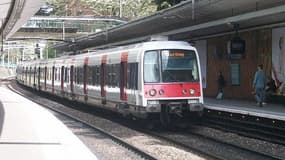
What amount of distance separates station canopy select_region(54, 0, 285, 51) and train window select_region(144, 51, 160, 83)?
8.94ft

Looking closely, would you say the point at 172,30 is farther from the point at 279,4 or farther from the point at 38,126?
the point at 38,126

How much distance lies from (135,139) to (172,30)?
10936mm

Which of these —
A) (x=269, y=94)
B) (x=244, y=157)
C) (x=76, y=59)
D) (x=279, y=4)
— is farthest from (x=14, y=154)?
(x=76, y=59)

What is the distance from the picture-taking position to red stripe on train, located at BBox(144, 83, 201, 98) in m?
17.5

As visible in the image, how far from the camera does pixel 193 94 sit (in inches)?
708

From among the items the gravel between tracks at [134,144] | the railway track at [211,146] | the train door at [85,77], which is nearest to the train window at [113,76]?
the gravel between tracks at [134,144]

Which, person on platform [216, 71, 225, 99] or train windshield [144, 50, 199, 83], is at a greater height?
train windshield [144, 50, 199, 83]

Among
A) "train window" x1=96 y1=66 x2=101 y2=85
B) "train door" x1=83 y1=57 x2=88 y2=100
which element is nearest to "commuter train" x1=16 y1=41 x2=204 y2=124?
"train window" x1=96 y1=66 x2=101 y2=85

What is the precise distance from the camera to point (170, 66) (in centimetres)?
1792

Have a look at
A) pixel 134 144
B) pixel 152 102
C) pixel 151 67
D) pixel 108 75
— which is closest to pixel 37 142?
pixel 134 144

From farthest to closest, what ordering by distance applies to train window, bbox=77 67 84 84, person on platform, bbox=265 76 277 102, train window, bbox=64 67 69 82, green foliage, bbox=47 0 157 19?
green foliage, bbox=47 0 157 19 → train window, bbox=64 67 69 82 → train window, bbox=77 67 84 84 → person on platform, bbox=265 76 277 102

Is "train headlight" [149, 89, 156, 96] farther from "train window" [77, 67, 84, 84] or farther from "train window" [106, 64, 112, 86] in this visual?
"train window" [77, 67, 84, 84]

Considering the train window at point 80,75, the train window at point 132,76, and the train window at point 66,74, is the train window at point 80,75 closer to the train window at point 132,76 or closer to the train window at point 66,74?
the train window at point 66,74

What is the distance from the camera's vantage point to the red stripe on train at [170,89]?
17531 millimetres
